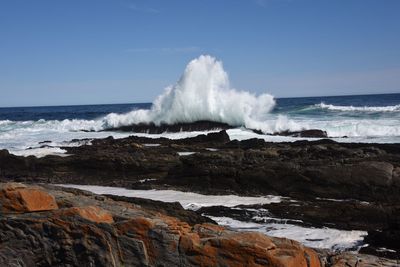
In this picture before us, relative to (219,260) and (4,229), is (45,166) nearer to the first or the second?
(4,229)

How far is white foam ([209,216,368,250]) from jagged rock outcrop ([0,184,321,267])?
114 inches

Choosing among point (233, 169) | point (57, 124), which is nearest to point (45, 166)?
point (233, 169)

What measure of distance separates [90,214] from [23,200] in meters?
0.74

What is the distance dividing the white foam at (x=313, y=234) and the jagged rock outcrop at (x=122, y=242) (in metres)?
2.89

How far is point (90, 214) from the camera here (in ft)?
16.9

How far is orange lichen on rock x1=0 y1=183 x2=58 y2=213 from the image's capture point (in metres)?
5.27

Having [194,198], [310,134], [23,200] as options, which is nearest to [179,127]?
[310,134]

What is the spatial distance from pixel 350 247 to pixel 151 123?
24.7 metres

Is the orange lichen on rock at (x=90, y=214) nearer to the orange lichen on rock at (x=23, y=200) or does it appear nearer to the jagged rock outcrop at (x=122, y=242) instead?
the jagged rock outcrop at (x=122, y=242)

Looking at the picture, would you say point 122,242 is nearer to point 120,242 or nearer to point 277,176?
point 120,242

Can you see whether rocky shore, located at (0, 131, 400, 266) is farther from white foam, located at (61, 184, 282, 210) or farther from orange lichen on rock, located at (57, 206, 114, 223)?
white foam, located at (61, 184, 282, 210)

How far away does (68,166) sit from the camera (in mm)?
14859

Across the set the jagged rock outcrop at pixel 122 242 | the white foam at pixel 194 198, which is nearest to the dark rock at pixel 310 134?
the white foam at pixel 194 198

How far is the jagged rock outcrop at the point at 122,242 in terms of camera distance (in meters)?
4.70
